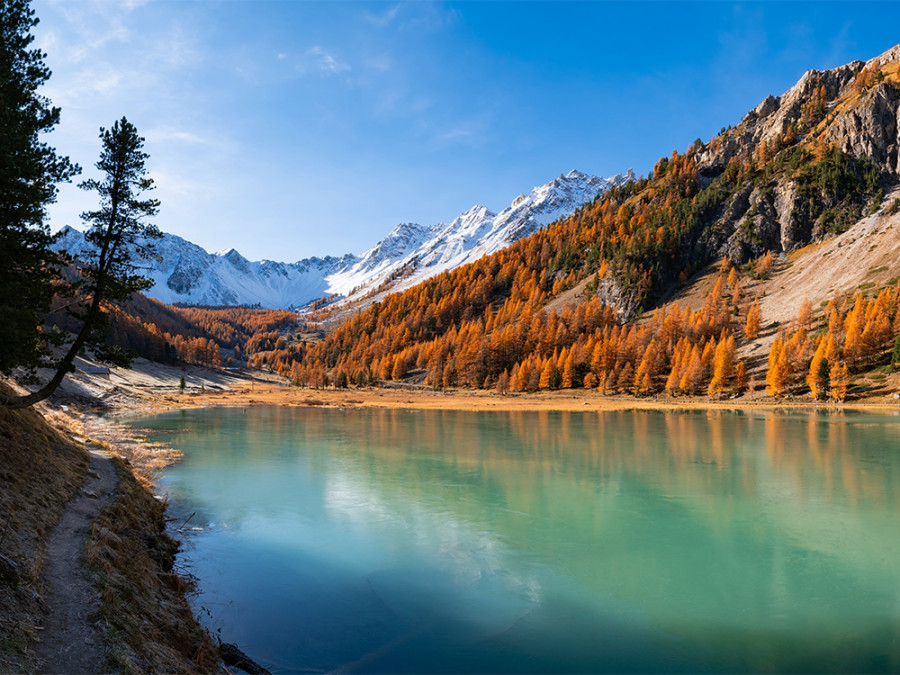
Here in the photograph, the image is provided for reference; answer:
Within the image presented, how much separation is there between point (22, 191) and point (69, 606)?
14.4 metres

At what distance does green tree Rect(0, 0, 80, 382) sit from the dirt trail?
6597mm

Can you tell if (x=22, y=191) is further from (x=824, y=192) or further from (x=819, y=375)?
(x=824, y=192)

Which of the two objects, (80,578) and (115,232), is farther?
(115,232)

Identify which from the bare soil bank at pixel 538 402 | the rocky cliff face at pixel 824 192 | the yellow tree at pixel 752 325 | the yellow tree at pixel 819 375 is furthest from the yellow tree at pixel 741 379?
the rocky cliff face at pixel 824 192

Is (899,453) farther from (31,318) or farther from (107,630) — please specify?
(31,318)

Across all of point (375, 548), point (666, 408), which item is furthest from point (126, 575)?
point (666, 408)

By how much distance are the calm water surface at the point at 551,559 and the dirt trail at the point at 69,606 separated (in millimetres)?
4053

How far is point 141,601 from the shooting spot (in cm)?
1130

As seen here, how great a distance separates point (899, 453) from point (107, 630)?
175ft

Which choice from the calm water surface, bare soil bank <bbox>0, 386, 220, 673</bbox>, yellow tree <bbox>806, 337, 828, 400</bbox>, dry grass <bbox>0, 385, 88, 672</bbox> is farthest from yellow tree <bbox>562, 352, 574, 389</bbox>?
bare soil bank <bbox>0, 386, 220, 673</bbox>

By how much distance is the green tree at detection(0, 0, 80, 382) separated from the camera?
51.3 feet

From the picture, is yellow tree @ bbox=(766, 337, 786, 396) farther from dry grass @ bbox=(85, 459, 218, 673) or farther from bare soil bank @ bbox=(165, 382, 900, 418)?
dry grass @ bbox=(85, 459, 218, 673)

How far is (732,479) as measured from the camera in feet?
105

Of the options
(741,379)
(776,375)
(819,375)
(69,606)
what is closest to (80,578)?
(69,606)
